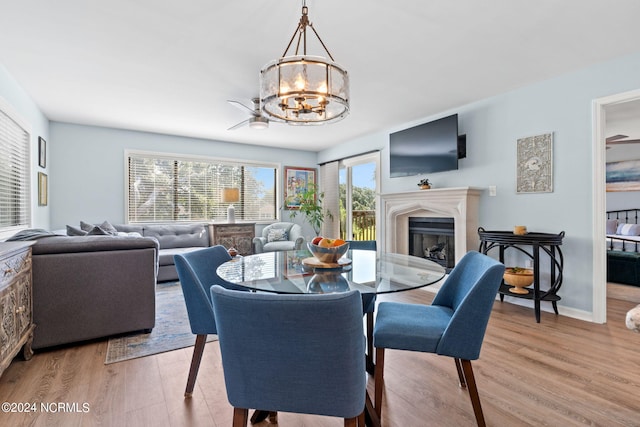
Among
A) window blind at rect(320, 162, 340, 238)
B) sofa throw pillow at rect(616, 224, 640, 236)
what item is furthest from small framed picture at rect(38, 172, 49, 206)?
sofa throw pillow at rect(616, 224, 640, 236)

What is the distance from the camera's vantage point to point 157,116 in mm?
4465

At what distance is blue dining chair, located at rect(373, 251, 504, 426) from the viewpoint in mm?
1450

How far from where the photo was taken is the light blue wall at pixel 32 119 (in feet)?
9.84

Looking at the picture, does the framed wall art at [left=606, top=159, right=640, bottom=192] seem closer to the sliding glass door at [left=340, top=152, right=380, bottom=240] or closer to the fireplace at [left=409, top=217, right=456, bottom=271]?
the fireplace at [left=409, top=217, right=456, bottom=271]

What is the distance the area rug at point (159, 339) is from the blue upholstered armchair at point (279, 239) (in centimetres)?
239

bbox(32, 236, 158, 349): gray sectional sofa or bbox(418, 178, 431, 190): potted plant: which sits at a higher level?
bbox(418, 178, 431, 190): potted plant

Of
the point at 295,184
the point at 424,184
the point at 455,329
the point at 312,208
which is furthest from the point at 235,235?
the point at 455,329

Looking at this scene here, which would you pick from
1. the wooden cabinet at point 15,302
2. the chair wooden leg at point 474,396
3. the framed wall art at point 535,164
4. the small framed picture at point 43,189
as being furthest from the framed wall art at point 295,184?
the chair wooden leg at point 474,396

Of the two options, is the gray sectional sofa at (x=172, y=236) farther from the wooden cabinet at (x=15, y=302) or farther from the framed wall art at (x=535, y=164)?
the framed wall art at (x=535, y=164)

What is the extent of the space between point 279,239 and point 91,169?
3247 mm

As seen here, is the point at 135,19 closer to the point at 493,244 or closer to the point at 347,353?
the point at 347,353

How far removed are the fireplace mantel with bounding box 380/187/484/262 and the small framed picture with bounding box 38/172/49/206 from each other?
473 centimetres

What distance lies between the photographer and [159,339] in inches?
104

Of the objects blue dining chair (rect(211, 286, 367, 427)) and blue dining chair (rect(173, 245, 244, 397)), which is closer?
blue dining chair (rect(211, 286, 367, 427))
